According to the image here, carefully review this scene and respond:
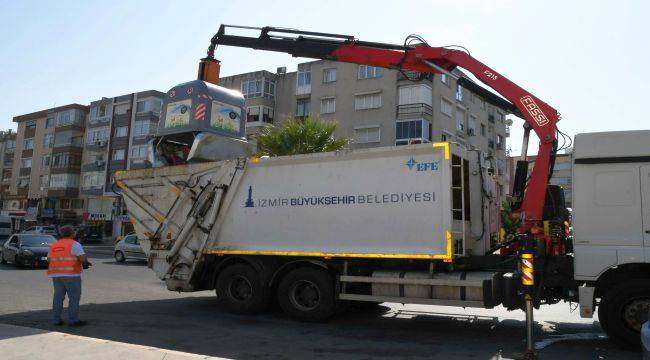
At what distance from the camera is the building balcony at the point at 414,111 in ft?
118

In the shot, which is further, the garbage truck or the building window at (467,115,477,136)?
the building window at (467,115,477,136)

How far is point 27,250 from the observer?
18828 millimetres

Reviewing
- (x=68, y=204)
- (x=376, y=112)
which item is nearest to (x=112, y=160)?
(x=68, y=204)

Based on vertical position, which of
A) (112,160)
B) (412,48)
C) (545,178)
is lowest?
(545,178)

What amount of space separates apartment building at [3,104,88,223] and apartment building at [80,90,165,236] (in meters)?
1.83

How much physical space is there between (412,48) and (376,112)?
27579 mm

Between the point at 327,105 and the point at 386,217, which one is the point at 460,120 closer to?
the point at 327,105

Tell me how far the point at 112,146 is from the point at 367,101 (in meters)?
32.3

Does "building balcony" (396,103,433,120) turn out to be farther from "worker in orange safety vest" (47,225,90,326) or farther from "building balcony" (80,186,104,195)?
"building balcony" (80,186,104,195)

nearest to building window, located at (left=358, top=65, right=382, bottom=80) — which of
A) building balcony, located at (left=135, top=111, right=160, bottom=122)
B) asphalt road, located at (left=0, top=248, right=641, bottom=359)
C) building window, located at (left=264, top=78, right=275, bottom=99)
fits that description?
building window, located at (left=264, top=78, right=275, bottom=99)

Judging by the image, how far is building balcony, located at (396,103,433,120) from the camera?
36062 millimetres

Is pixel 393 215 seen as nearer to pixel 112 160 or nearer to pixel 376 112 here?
pixel 376 112

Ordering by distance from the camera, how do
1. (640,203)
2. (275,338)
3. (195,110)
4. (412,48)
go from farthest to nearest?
(195,110) → (412,48) → (275,338) → (640,203)

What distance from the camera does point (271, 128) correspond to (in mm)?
24031
